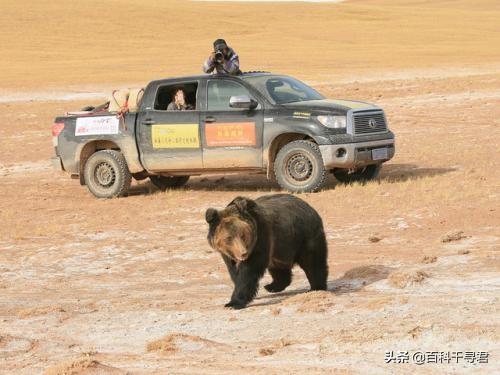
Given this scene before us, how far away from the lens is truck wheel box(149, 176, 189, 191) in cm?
1709

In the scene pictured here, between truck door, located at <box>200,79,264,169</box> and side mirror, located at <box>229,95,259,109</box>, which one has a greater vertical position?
side mirror, located at <box>229,95,259,109</box>

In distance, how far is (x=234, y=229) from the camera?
789cm

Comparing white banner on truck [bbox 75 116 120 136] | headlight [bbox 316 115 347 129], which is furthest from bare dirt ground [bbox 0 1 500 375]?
white banner on truck [bbox 75 116 120 136]

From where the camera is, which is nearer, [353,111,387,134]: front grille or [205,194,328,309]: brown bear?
[205,194,328,309]: brown bear

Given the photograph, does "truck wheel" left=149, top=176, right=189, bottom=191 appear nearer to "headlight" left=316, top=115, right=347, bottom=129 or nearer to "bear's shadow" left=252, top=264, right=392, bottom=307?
"headlight" left=316, top=115, right=347, bottom=129

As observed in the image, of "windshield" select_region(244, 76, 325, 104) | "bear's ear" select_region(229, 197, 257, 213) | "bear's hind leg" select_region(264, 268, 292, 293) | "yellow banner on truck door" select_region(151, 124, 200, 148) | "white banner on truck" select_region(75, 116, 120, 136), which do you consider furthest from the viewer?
"white banner on truck" select_region(75, 116, 120, 136)

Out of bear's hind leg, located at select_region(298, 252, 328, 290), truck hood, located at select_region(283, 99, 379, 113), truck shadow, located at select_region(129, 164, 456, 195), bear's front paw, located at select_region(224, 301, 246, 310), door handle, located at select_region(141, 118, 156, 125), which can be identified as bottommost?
truck shadow, located at select_region(129, 164, 456, 195)

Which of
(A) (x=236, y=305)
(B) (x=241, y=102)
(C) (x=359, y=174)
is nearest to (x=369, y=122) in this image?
(C) (x=359, y=174)

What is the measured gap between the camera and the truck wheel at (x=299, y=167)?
595 inches

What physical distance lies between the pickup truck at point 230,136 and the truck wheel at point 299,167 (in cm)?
1

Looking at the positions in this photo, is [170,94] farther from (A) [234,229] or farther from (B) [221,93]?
(A) [234,229]

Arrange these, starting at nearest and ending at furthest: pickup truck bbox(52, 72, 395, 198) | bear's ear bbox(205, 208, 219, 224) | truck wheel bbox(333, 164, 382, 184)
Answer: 1. bear's ear bbox(205, 208, 219, 224)
2. pickup truck bbox(52, 72, 395, 198)
3. truck wheel bbox(333, 164, 382, 184)

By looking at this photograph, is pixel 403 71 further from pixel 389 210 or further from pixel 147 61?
pixel 389 210

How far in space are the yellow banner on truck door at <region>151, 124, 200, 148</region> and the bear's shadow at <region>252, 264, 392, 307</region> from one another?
609 cm
